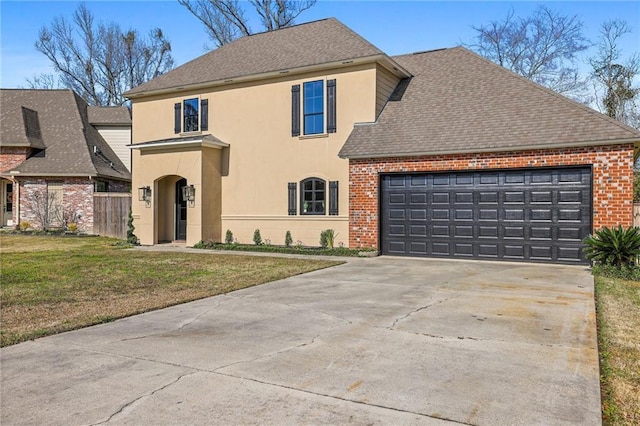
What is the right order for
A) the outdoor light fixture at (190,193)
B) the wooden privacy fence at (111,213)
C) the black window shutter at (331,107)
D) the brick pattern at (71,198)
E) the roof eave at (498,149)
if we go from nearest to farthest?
the roof eave at (498,149) < the black window shutter at (331,107) < the outdoor light fixture at (190,193) < the wooden privacy fence at (111,213) < the brick pattern at (71,198)

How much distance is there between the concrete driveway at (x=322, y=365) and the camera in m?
3.53

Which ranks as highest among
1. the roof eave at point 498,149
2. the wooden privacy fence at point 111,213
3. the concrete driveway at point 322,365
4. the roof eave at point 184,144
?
the roof eave at point 184,144

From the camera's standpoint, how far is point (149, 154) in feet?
60.0

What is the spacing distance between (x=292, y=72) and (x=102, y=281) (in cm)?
971

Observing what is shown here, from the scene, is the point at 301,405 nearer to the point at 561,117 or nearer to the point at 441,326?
the point at 441,326

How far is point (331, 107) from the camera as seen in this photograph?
15852 mm

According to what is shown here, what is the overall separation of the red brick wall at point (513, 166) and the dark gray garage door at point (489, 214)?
0.24 m

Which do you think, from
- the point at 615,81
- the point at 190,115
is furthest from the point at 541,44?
the point at 190,115

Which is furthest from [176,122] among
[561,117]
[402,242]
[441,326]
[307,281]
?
[441,326]

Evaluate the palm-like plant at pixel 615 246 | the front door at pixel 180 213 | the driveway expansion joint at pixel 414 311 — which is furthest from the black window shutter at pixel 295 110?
the driveway expansion joint at pixel 414 311

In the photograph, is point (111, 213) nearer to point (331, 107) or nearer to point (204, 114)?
point (204, 114)

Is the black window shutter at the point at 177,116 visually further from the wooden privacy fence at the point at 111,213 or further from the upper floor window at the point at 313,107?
the upper floor window at the point at 313,107

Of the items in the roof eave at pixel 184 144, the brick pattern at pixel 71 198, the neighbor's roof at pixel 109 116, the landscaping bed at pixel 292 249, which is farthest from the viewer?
the neighbor's roof at pixel 109 116

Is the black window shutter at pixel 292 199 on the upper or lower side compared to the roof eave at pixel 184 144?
lower
